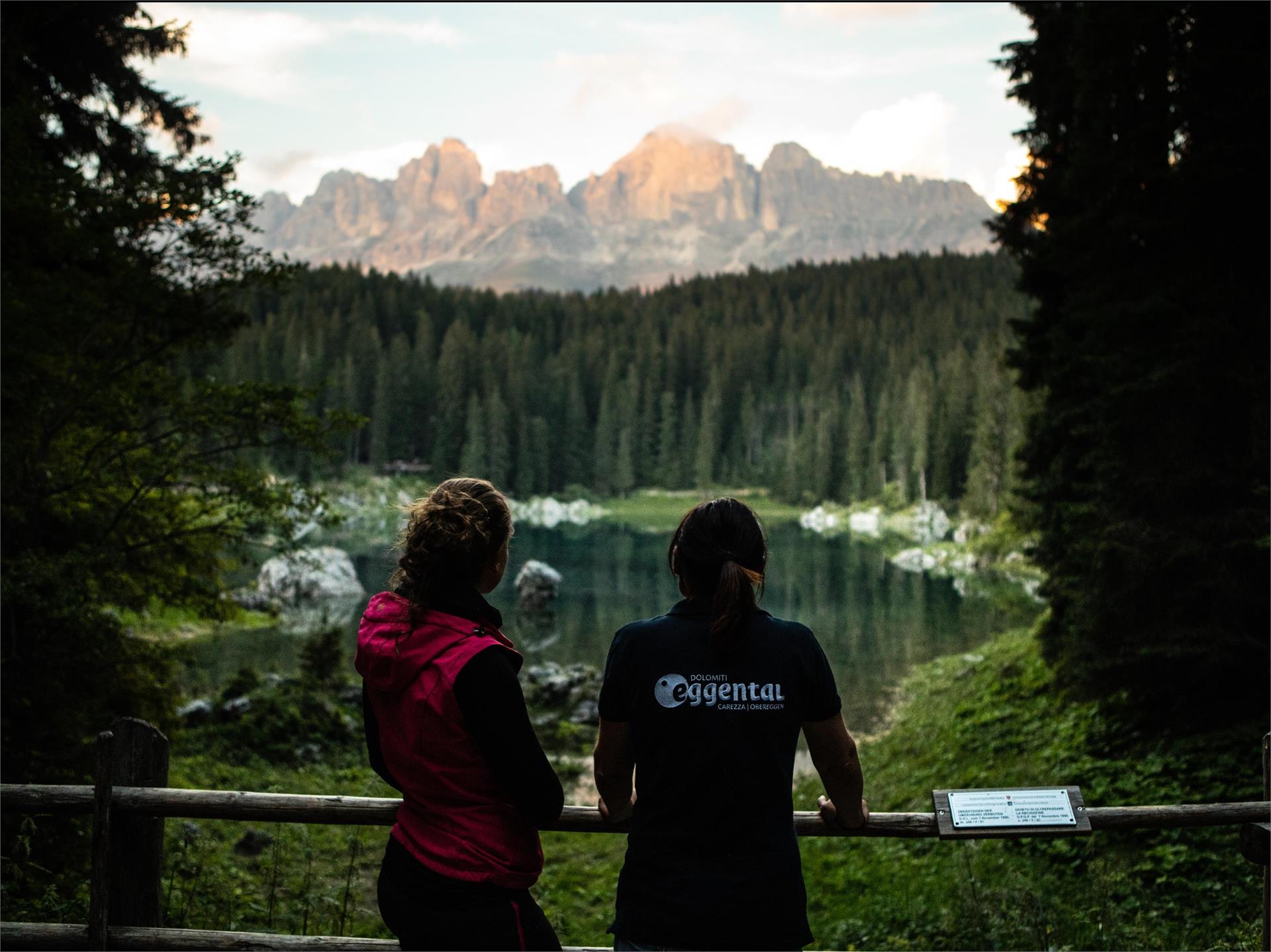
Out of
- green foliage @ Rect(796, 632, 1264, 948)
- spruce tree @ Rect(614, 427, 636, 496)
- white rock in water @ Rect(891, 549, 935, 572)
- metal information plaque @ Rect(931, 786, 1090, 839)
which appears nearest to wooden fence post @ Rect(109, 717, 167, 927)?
metal information plaque @ Rect(931, 786, 1090, 839)

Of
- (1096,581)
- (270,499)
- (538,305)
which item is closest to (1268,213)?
(1096,581)

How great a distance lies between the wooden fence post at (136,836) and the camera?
3582 millimetres

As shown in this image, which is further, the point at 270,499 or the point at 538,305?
the point at 538,305

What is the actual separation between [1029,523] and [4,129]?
11007mm

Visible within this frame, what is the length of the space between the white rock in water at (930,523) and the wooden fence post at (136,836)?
49.3m

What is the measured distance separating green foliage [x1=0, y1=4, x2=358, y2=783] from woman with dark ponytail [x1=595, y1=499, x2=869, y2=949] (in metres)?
6.50

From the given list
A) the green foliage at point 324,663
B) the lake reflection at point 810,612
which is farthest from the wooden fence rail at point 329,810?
the green foliage at point 324,663

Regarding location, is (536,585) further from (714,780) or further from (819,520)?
(819,520)

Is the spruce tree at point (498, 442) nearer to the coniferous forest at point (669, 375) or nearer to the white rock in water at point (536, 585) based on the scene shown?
the coniferous forest at point (669, 375)

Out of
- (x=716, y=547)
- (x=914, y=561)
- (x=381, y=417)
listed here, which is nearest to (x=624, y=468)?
(x=381, y=417)

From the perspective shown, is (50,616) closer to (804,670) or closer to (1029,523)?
(804,670)

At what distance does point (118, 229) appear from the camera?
912 centimetres

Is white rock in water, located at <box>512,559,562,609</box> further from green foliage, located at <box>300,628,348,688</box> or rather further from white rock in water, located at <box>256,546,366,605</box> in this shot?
green foliage, located at <box>300,628,348,688</box>

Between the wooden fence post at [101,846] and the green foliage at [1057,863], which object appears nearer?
the wooden fence post at [101,846]
